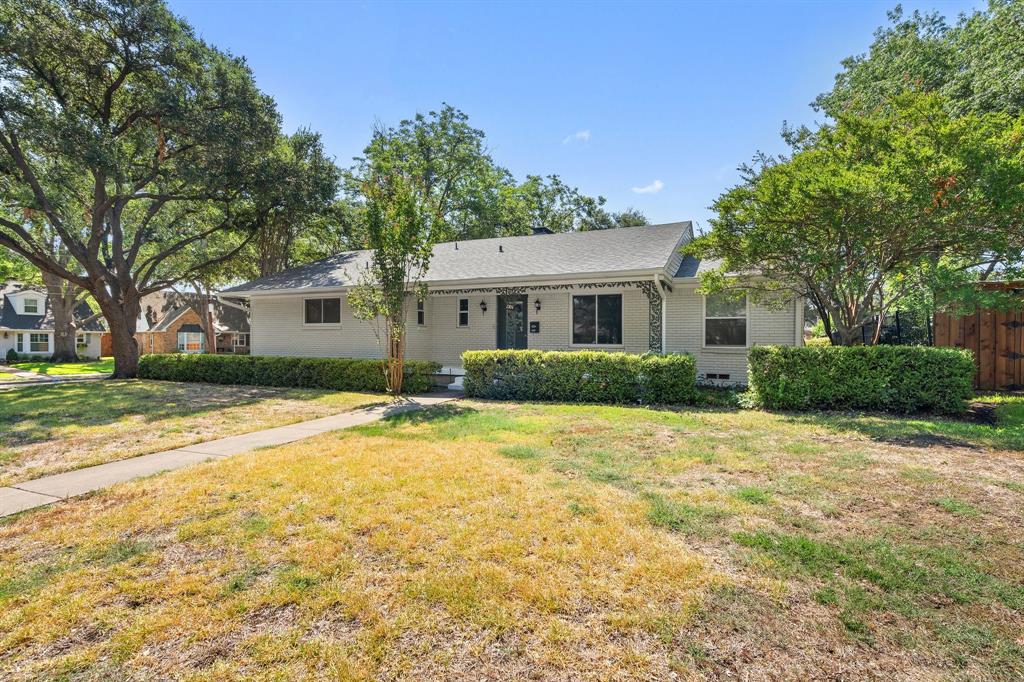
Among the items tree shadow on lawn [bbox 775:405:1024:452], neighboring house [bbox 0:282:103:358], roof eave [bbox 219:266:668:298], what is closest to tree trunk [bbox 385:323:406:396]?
roof eave [bbox 219:266:668:298]

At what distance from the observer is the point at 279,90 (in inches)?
717

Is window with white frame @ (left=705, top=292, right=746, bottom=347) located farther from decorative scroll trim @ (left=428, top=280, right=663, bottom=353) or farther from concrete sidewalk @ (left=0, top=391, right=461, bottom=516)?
concrete sidewalk @ (left=0, top=391, right=461, bottom=516)

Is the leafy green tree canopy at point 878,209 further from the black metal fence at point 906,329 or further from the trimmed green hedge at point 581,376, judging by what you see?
the black metal fence at point 906,329

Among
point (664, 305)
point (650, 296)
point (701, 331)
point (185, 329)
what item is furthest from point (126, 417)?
point (185, 329)

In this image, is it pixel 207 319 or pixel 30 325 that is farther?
pixel 30 325

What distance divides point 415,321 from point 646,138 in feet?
32.5

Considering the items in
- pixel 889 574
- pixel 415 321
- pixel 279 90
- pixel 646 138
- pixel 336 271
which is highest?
pixel 279 90

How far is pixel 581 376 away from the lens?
10188mm

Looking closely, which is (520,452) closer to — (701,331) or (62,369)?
(701,331)

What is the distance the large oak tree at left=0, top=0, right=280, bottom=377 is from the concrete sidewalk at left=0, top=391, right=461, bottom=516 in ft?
39.9

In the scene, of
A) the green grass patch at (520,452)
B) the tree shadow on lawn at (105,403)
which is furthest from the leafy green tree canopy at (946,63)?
the tree shadow on lawn at (105,403)

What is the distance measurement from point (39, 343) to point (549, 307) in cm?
4062

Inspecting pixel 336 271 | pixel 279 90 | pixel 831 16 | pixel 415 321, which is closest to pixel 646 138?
pixel 831 16

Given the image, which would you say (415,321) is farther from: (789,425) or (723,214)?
(789,425)
